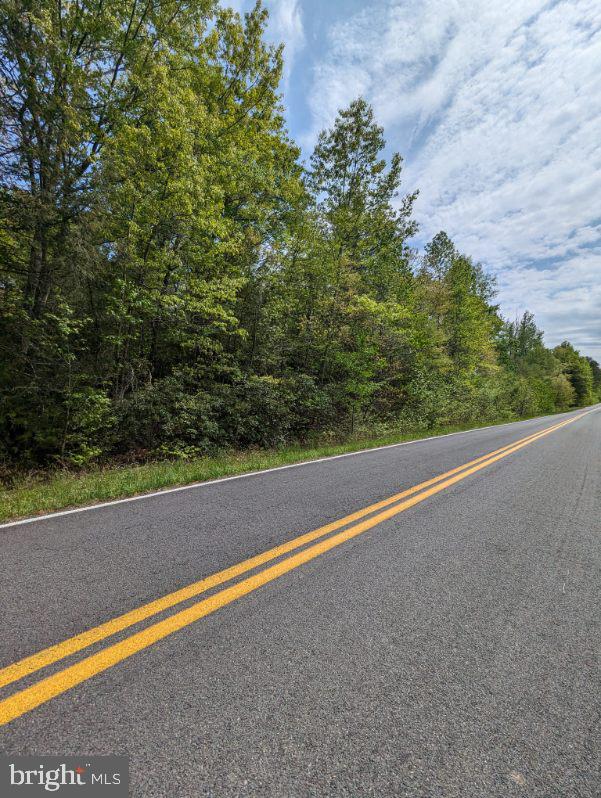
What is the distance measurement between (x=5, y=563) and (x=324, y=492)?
3640 mm

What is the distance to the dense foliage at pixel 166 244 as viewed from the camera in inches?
297

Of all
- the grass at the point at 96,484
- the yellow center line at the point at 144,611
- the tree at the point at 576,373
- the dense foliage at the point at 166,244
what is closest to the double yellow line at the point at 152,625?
the yellow center line at the point at 144,611

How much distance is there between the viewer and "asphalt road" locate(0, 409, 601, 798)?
4.66ft

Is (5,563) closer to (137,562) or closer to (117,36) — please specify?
(137,562)

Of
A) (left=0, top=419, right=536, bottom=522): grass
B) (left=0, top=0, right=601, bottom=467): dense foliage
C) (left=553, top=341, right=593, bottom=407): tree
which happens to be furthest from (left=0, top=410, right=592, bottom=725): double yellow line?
(left=553, top=341, right=593, bottom=407): tree

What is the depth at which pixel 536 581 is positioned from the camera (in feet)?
9.43

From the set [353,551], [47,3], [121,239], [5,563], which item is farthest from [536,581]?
[47,3]

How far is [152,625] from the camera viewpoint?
7.23ft

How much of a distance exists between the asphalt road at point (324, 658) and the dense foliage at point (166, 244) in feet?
17.4

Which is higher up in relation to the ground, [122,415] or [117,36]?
[117,36]

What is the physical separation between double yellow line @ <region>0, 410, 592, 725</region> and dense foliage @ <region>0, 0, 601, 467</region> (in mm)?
6327

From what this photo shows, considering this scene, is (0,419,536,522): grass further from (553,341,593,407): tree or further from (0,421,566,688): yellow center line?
(553,341,593,407): tree

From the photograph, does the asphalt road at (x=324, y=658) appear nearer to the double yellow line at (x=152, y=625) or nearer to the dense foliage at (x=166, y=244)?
the double yellow line at (x=152, y=625)

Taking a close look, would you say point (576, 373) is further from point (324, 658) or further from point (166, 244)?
point (324, 658)
